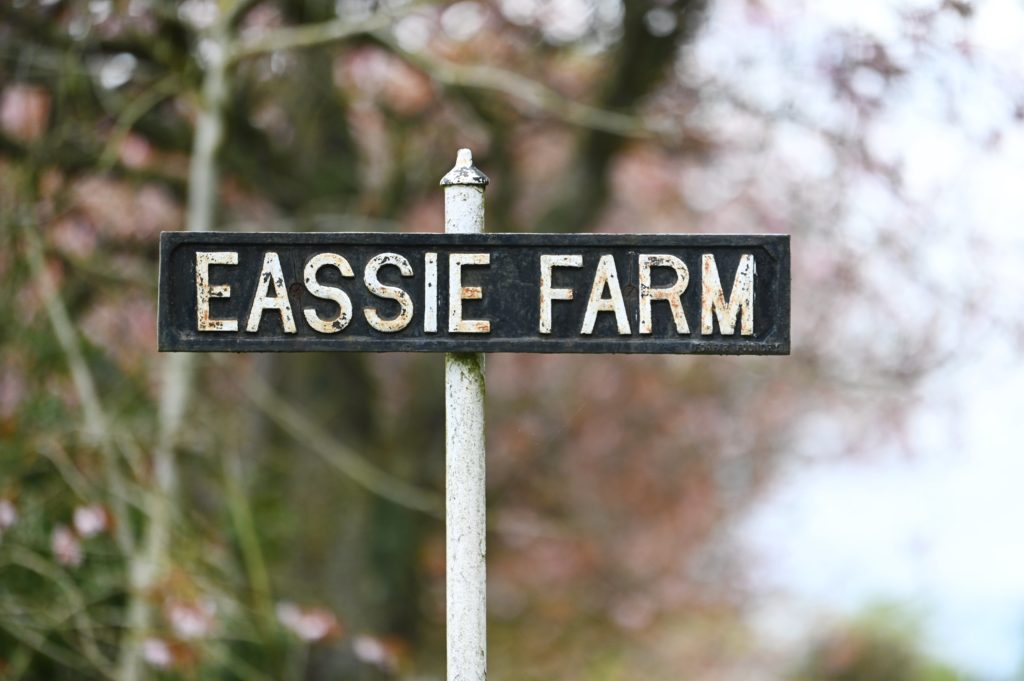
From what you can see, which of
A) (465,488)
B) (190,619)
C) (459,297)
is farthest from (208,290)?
(190,619)

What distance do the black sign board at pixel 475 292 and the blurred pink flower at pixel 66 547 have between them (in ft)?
6.75

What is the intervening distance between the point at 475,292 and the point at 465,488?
320mm

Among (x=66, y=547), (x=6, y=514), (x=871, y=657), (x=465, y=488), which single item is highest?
(x=465, y=488)

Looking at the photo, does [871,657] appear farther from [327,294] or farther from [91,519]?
[327,294]

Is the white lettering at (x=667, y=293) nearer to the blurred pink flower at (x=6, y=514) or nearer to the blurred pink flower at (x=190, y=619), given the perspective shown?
the blurred pink flower at (x=190, y=619)

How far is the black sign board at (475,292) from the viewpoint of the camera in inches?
79.3

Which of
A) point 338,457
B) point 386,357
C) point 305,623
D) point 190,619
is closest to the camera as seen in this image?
point 190,619

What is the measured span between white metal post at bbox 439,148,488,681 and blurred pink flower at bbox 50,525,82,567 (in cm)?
214

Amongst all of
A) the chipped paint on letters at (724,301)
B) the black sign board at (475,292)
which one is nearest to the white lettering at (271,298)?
the black sign board at (475,292)

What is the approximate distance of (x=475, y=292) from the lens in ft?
6.64

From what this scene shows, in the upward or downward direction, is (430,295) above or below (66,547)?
above

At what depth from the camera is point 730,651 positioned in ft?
40.9

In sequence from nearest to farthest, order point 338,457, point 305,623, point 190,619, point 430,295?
point 430,295, point 190,619, point 305,623, point 338,457

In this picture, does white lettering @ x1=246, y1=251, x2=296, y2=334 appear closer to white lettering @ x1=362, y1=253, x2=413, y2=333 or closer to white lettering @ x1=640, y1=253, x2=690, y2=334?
white lettering @ x1=362, y1=253, x2=413, y2=333
